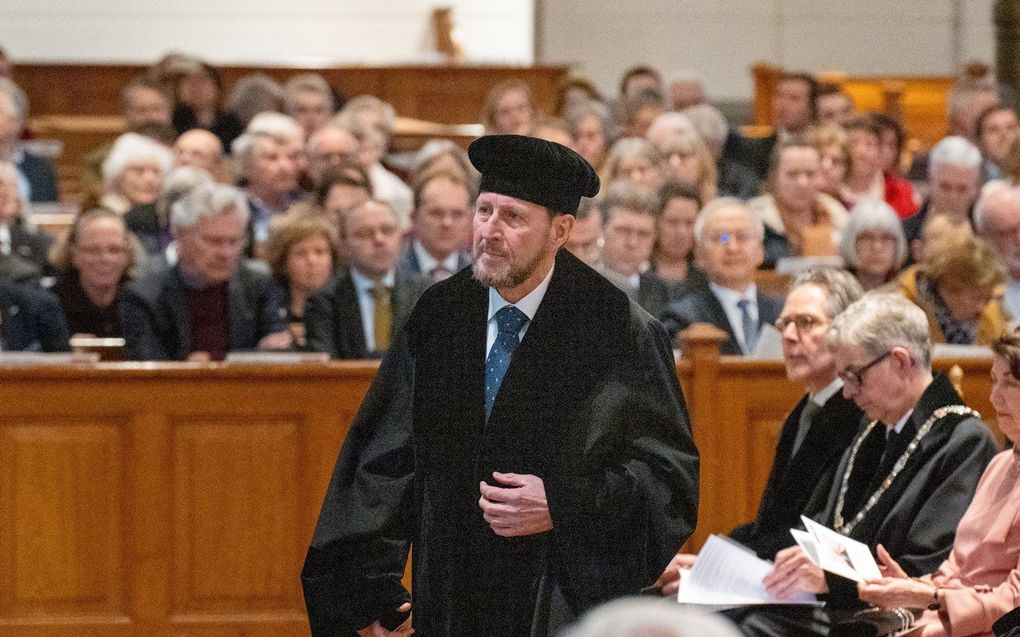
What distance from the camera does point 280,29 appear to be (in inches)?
579

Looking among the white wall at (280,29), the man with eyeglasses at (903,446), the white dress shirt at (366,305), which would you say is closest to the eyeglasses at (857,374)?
the man with eyeglasses at (903,446)

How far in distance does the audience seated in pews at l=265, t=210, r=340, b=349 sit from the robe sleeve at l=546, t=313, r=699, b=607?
133 inches

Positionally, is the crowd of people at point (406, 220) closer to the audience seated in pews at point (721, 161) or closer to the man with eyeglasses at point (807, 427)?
the audience seated in pews at point (721, 161)

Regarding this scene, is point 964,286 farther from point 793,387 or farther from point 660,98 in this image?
point 660,98

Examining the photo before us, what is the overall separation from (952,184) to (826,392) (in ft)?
13.4

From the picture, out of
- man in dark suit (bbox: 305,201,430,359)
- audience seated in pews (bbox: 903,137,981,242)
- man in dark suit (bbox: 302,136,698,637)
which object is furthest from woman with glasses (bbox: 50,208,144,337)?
audience seated in pews (bbox: 903,137,981,242)

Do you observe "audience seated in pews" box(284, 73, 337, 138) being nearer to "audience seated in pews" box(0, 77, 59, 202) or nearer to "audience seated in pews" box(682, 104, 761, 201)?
"audience seated in pews" box(0, 77, 59, 202)

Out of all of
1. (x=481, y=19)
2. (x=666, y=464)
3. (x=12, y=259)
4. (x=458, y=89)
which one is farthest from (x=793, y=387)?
(x=481, y=19)

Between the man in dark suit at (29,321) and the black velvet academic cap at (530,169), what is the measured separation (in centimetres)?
344

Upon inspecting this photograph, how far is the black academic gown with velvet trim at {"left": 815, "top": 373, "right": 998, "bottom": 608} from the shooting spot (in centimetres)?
436

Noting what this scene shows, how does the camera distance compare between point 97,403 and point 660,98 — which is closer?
point 97,403

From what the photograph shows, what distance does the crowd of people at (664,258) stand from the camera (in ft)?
13.6

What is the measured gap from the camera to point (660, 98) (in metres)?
10.5

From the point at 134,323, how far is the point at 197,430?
0.72 m
